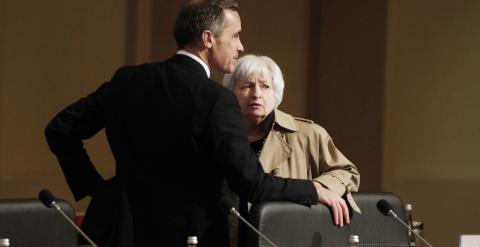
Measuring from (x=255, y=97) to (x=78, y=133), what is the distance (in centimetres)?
71

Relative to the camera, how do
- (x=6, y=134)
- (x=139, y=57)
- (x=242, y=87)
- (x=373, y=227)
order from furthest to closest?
(x=139, y=57) → (x=6, y=134) → (x=242, y=87) → (x=373, y=227)

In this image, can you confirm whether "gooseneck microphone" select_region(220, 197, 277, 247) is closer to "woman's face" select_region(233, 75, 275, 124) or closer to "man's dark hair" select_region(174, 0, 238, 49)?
"man's dark hair" select_region(174, 0, 238, 49)

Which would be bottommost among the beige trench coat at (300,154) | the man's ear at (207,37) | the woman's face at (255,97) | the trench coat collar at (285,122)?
the beige trench coat at (300,154)

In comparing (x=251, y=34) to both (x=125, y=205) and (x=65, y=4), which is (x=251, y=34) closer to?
(x=65, y=4)

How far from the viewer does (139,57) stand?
5.84m

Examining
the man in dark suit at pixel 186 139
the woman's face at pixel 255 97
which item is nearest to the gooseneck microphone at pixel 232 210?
the man in dark suit at pixel 186 139

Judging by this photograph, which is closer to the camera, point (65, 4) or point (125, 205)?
point (125, 205)

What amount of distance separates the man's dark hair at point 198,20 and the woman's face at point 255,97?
58 cm

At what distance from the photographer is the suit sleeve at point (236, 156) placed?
2.92 meters

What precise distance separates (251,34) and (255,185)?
326cm

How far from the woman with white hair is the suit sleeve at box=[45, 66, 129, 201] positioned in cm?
64

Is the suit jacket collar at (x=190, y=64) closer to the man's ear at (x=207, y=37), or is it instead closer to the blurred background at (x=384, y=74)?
the man's ear at (x=207, y=37)

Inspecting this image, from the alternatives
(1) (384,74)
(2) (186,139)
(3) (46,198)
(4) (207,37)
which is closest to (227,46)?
(4) (207,37)

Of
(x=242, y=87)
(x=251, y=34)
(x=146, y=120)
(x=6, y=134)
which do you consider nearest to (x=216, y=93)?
(x=146, y=120)
